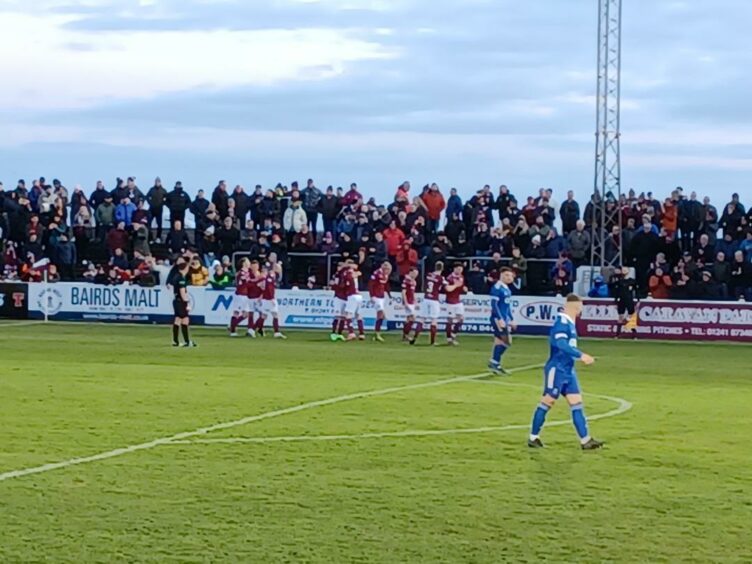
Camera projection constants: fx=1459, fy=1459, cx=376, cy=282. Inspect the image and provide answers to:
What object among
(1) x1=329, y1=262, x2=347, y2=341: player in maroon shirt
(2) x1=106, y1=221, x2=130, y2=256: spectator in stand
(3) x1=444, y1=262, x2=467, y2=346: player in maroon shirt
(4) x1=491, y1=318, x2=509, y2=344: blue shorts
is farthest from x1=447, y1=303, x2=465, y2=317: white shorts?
(2) x1=106, y1=221, x2=130, y2=256: spectator in stand

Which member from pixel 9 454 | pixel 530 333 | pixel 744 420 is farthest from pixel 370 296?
pixel 9 454

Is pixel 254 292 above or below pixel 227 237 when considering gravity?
below

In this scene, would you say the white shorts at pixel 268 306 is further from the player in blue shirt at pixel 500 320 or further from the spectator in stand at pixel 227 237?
the player in blue shirt at pixel 500 320

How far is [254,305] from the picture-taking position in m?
40.7

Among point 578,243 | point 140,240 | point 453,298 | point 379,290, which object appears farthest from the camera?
point 140,240

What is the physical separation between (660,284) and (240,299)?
11.8 metres

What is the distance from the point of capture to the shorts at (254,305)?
4050 centimetres

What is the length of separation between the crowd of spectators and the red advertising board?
43 centimetres

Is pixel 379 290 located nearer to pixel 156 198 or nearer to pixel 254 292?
pixel 254 292

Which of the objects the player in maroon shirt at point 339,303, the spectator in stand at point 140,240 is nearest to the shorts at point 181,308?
the player in maroon shirt at point 339,303

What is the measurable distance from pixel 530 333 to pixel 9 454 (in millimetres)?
27915

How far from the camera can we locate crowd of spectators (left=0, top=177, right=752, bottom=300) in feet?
136

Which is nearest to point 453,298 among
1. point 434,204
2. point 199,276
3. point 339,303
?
point 339,303

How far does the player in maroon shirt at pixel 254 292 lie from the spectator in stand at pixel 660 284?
11022 mm
